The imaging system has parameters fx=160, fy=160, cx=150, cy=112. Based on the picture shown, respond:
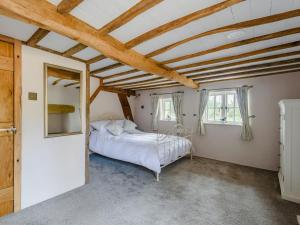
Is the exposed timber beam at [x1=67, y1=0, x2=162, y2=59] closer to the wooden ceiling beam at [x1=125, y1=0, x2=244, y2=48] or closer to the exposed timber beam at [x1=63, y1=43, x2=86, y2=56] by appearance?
the wooden ceiling beam at [x1=125, y1=0, x2=244, y2=48]

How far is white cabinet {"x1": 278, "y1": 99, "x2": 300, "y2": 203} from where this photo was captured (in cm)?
234

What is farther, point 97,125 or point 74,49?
point 97,125

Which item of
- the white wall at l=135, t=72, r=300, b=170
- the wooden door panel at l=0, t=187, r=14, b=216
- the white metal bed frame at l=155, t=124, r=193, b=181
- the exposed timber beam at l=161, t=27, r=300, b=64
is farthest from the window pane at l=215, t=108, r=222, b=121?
the wooden door panel at l=0, t=187, r=14, b=216

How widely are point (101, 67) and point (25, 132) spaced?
177cm

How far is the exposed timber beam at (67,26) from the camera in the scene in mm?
1237

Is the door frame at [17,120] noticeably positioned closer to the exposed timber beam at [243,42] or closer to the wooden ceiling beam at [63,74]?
the wooden ceiling beam at [63,74]

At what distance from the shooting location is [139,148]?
Answer: 333 cm

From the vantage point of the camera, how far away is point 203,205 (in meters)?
2.23

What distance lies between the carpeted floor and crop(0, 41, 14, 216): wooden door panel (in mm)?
240

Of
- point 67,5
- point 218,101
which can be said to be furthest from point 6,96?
point 218,101

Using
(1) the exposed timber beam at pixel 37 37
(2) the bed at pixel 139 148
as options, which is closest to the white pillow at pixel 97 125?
(2) the bed at pixel 139 148

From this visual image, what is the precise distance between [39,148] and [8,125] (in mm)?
474

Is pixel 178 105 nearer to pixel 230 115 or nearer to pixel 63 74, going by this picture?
pixel 230 115

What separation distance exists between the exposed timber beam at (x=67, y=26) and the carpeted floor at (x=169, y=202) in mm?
1989
